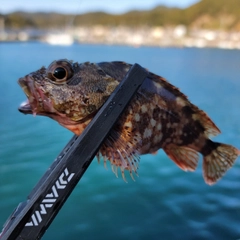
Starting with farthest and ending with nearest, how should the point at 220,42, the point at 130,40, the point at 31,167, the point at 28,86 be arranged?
1. the point at 130,40
2. the point at 220,42
3. the point at 31,167
4. the point at 28,86

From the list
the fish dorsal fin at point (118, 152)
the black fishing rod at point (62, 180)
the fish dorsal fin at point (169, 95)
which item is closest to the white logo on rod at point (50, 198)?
the black fishing rod at point (62, 180)

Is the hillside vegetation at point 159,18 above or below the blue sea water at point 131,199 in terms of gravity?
above

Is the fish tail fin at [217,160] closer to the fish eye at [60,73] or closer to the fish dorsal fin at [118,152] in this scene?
the fish dorsal fin at [118,152]

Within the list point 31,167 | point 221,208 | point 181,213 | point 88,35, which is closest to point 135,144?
point 181,213

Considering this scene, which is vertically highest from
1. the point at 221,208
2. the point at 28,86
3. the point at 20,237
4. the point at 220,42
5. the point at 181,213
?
the point at 220,42

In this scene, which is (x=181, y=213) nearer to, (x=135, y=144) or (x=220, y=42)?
(x=135, y=144)

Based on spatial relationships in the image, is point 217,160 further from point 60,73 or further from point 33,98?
point 33,98

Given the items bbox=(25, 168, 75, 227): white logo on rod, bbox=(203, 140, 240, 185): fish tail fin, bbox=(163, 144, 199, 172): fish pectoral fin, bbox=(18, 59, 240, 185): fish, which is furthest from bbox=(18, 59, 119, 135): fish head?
bbox=(203, 140, 240, 185): fish tail fin
